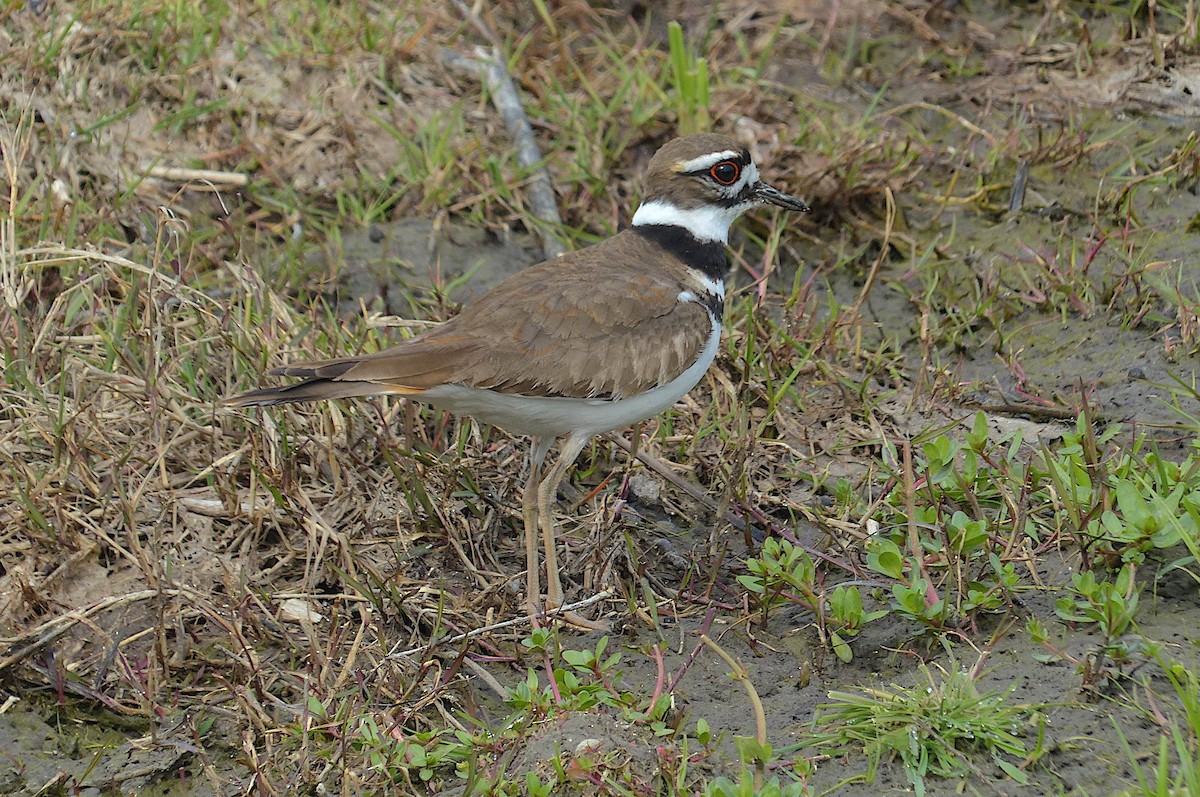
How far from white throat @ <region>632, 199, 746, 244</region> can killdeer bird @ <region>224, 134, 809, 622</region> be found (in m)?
0.20

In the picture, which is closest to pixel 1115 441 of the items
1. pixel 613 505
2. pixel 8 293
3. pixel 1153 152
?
pixel 613 505

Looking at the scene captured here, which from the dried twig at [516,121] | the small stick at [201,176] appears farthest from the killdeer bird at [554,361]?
the small stick at [201,176]

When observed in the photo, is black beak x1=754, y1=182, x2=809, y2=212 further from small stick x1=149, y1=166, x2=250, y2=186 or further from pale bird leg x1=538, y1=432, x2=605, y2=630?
small stick x1=149, y1=166, x2=250, y2=186

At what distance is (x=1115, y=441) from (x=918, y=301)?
4.40 ft

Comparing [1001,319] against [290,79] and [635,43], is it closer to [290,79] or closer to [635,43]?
[635,43]

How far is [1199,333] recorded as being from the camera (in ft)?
16.7

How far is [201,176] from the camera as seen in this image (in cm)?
632

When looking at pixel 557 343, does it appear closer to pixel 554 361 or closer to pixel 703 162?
pixel 554 361

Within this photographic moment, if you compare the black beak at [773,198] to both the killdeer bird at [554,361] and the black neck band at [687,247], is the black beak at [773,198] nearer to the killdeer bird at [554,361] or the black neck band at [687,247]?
the black neck band at [687,247]

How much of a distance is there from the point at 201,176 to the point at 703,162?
106 inches

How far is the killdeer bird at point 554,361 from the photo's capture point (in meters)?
4.26

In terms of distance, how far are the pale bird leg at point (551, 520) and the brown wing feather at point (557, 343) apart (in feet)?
0.77

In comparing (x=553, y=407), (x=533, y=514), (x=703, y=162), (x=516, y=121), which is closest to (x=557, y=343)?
(x=553, y=407)

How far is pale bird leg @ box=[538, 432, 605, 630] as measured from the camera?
14.4 feet
